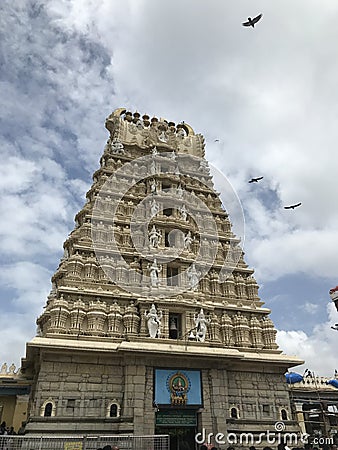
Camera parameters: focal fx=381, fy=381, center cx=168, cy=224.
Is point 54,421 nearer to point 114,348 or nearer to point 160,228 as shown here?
point 114,348

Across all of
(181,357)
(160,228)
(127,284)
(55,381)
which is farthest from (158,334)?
(160,228)

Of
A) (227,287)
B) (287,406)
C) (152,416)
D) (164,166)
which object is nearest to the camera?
(152,416)

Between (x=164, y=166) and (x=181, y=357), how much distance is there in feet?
51.6

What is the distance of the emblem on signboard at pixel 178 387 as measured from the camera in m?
19.1

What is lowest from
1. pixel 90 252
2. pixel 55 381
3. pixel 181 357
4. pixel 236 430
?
pixel 236 430

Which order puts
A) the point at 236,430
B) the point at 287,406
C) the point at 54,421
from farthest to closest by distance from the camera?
the point at 287,406 < the point at 236,430 < the point at 54,421

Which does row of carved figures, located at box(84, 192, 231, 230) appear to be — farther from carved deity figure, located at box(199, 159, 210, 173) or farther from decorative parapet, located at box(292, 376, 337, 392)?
decorative parapet, located at box(292, 376, 337, 392)

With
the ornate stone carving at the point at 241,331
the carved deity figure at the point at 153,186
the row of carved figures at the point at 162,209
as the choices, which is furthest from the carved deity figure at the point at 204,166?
the ornate stone carving at the point at 241,331

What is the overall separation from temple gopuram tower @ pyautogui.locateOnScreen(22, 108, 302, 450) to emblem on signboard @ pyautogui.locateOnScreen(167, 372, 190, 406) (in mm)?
49

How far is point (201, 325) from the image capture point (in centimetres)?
2150

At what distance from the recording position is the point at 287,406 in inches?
833

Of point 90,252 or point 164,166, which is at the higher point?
point 164,166

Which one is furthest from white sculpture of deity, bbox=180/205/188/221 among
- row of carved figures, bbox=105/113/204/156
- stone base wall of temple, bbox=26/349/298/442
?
stone base wall of temple, bbox=26/349/298/442

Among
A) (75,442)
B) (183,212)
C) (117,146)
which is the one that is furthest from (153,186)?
(75,442)
